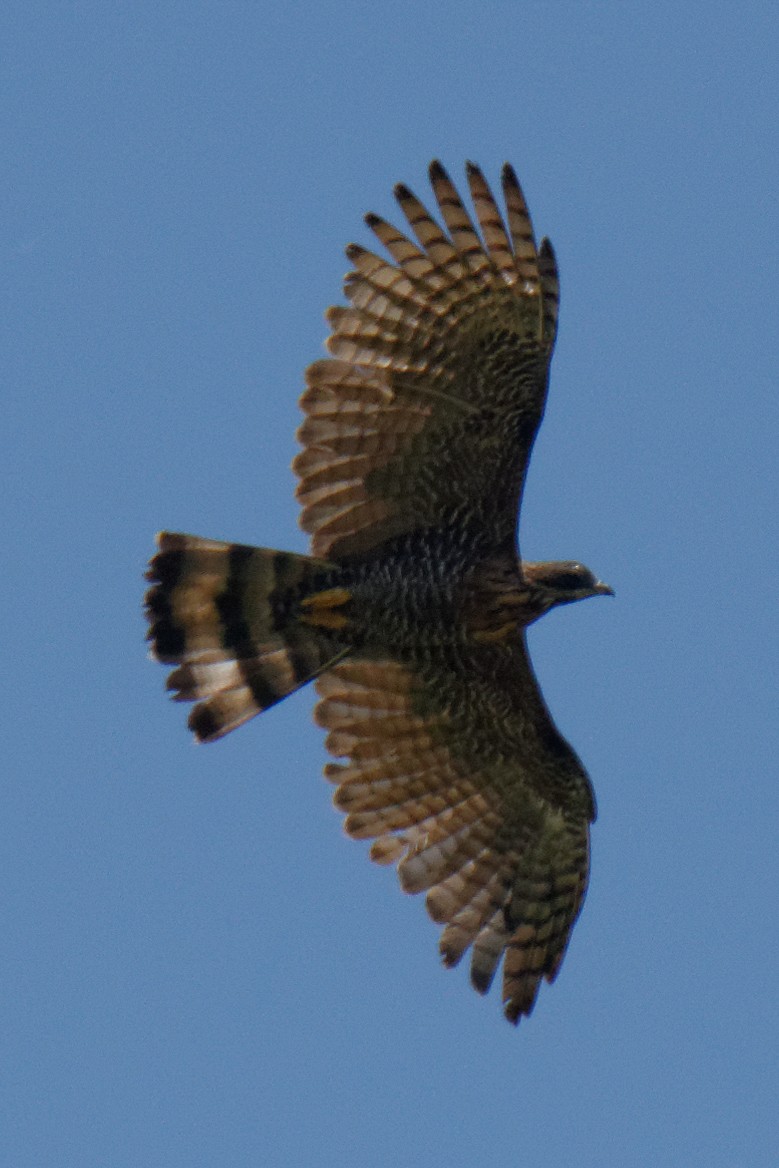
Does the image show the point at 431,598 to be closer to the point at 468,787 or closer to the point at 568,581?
the point at 568,581

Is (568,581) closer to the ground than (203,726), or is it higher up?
Answer: higher up

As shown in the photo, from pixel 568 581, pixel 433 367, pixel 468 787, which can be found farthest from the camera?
pixel 468 787

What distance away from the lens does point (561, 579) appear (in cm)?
1310

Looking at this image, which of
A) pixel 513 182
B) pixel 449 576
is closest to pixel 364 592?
pixel 449 576

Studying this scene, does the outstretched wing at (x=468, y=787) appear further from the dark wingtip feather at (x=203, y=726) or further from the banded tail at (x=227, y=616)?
the dark wingtip feather at (x=203, y=726)

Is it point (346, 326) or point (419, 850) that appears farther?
point (419, 850)

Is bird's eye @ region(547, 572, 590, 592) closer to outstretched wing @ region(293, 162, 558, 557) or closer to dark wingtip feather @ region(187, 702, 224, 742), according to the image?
outstretched wing @ region(293, 162, 558, 557)

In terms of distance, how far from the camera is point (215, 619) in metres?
13.0

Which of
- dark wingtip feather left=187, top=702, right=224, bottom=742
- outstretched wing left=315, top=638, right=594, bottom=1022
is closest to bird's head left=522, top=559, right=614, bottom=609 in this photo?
outstretched wing left=315, top=638, right=594, bottom=1022

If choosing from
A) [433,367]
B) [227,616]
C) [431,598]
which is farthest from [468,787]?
[433,367]

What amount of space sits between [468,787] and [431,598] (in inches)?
50.9

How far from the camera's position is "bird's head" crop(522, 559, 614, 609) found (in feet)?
42.9

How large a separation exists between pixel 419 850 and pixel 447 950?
1.98 feet

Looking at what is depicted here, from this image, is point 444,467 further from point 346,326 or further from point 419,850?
point 419,850
